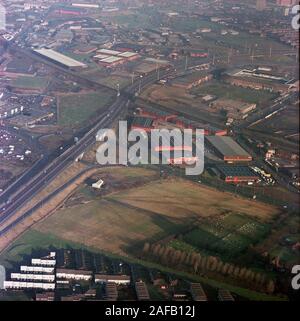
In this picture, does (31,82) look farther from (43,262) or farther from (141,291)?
(141,291)

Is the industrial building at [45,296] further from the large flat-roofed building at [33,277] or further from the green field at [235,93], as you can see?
the green field at [235,93]

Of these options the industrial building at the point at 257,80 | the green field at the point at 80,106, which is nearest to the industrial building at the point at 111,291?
the green field at the point at 80,106

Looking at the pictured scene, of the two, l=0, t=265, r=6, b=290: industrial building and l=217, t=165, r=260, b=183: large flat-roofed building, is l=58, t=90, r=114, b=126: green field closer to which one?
l=217, t=165, r=260, b=183: large flat-roofed building

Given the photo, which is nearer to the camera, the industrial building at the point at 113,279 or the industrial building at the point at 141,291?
the industrial building at the point at 141,291

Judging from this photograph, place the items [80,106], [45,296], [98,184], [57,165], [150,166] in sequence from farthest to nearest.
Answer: [80,106]
[150,166]
[57,165]
[98,184]
[45,296]

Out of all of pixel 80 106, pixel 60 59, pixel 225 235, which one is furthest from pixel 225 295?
pixel 60 59

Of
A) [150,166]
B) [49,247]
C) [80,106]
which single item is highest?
[49,247]

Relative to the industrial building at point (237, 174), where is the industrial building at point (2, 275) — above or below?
above
